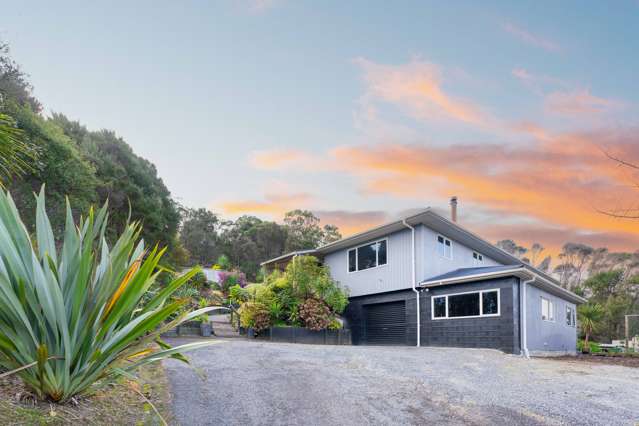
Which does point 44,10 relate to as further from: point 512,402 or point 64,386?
point 512,402

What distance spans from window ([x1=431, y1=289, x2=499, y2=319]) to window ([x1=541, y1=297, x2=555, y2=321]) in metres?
3.22

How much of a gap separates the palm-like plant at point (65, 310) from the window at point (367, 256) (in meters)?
15.4

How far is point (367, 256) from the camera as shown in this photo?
751 inches

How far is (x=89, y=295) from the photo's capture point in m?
3.31

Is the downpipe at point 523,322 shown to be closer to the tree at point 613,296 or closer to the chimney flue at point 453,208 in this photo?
the chimney flue at point 453,208

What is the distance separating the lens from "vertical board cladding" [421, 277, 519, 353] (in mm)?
14250

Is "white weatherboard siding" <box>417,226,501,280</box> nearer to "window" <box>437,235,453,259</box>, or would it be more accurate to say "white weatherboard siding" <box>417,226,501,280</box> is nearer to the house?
the house

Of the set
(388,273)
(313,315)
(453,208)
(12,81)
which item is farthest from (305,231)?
(12,81)

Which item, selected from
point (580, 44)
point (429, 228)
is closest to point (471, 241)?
point (429, 228)

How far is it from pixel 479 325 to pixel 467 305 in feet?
2.53

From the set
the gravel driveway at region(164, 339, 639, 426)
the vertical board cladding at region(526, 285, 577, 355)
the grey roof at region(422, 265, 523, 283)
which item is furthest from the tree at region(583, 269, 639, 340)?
the gravel driveway at region(164, 339, 639, 426)

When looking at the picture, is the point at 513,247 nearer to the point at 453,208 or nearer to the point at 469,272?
the point at 453,208

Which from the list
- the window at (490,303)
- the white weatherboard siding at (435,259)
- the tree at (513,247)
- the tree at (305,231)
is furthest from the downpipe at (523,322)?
the tree at (513,247)

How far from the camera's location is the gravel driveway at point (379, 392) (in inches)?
212
